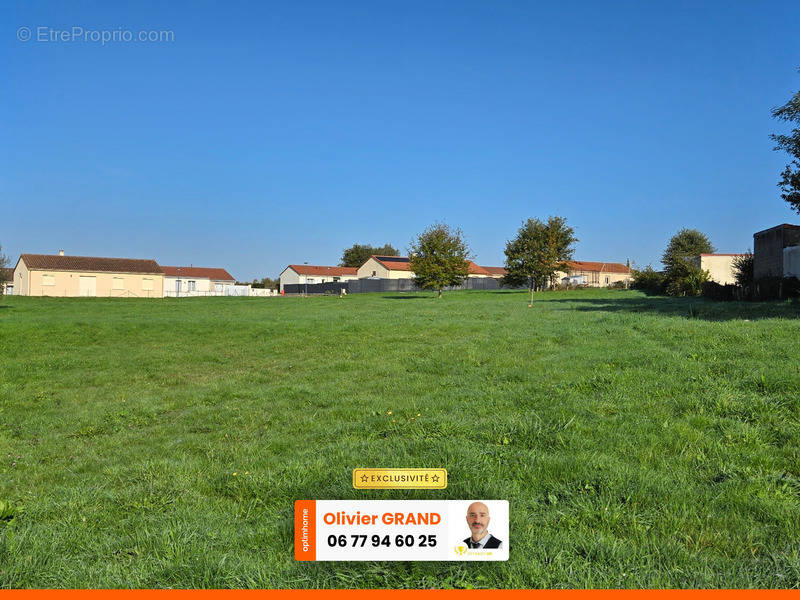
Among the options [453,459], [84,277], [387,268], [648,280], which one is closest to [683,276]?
[648,280]

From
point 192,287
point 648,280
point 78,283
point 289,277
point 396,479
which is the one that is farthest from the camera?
point 289,277

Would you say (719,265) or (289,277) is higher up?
(719,265)

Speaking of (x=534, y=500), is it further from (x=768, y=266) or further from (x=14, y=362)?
(x=768, y=266)

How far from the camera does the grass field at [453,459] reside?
2754 mm

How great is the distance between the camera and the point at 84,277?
62.4m

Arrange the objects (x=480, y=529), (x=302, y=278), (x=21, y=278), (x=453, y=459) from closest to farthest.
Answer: (x=480, y=529) < (x=453, y=459) < (x=21, y=278) < (x=302, y=278)

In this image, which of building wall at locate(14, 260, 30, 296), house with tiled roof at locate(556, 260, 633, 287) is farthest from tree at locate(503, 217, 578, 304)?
building wall at locate(14, 260, 30, 296)

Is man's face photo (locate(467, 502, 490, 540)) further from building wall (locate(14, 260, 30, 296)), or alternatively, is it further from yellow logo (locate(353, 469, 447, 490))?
building wall (locate(14, 260, 30, 296))

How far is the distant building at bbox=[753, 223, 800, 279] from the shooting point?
87.0ft

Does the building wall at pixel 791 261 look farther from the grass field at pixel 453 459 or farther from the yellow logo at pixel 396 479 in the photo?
the yellow logo at pixel 396 479

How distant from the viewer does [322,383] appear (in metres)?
9.35

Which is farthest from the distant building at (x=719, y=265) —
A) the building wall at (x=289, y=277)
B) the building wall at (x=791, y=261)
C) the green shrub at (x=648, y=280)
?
the building wall at (x=289, y=277)

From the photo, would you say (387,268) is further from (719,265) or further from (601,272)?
(719,265)

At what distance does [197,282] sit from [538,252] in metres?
55.5
